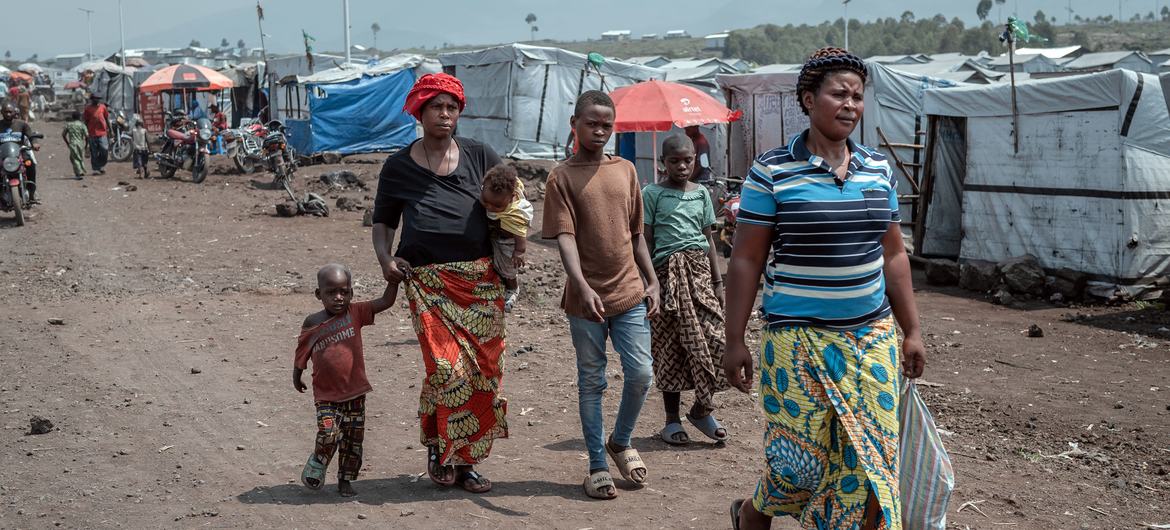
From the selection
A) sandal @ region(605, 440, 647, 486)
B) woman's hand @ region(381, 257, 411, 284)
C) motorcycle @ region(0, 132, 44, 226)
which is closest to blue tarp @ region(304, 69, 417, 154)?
motorcycle @ region(0, 132, 44, 226)

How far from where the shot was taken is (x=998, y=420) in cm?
616

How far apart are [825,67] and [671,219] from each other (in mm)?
2232

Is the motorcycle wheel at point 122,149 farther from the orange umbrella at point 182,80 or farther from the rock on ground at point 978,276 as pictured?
the rock on ground at point 978,276

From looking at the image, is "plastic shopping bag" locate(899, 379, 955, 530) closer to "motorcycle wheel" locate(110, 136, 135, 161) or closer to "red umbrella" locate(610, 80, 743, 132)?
"red umbrella" locate(610, 80, 743, 132)

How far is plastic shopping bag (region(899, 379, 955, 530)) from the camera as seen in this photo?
3.25 meters

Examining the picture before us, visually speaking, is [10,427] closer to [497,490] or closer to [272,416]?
[272,416]

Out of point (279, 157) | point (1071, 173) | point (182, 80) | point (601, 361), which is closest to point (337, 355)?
point (601, 361)

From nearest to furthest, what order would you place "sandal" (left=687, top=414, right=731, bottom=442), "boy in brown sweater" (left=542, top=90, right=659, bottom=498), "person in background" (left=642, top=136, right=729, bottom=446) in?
"boy in brown sweater" (left=542, top=90, right=659, bottom=498), "person in background" (left=642, top=136, right=729, bottom=446), "sandal" (left=687, top=414, right=731, bottom=442)

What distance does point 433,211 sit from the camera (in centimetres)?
454

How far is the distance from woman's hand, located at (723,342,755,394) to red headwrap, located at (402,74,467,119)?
178cm

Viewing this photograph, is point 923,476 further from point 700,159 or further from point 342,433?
point 700,159

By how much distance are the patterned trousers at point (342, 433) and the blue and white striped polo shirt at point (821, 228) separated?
2122 mm

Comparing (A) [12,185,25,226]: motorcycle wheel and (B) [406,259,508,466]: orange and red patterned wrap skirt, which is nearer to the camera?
(B) [406,259,508,466]: orange and red patterned wrap skirt

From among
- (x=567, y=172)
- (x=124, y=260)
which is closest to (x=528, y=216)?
(x=567, y=172)
